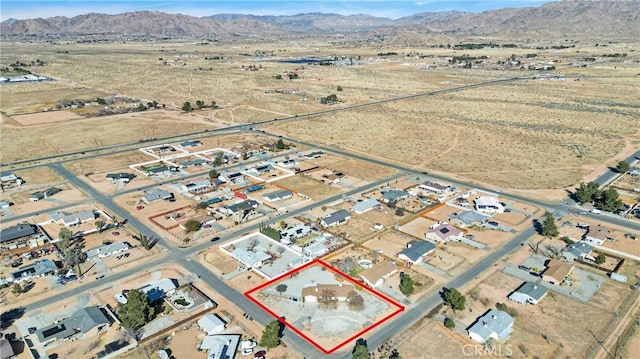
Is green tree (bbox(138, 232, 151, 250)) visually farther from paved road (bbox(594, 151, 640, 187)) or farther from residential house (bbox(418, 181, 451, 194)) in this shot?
paved road (bbox(594, 151, 640, 187))

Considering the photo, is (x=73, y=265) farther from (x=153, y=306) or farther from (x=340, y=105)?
(x=340, y=105)

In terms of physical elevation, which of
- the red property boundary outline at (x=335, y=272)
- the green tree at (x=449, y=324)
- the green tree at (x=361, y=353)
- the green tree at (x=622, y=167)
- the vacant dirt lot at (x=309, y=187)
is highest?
the green tree at (x=622, y=167)

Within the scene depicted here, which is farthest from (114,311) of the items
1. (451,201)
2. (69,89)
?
(69,89)

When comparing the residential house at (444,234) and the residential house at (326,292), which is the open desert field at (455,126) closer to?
the residential house at (444,234)

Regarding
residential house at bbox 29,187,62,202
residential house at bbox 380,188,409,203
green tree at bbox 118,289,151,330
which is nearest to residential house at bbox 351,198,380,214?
residential house at bbox 380,188,409,203

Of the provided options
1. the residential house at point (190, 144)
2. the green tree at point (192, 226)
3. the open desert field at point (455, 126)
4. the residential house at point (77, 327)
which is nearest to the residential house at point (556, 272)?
the open desert field at point (455, 126)

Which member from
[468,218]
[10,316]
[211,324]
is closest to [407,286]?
[211,324]
